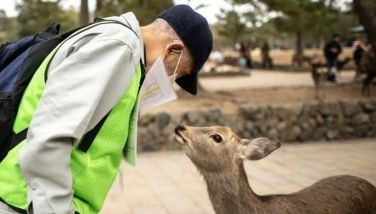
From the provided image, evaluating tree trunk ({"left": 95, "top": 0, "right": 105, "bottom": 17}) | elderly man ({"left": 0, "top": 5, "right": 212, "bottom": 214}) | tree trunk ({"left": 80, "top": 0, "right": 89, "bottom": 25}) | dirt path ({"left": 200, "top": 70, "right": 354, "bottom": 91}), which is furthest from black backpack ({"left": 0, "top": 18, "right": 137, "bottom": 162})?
dirt path ({"left": 200, "top": 70, "right": 354, "bottom": 91})

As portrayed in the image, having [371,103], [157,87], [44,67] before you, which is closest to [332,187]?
[157,87]

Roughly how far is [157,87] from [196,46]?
0.76 ft

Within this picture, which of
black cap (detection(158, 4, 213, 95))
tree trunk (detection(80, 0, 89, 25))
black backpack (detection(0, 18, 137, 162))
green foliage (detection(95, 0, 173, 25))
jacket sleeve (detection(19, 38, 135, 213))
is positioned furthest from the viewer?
tree trunk (detection(80, 0, 89, 25))

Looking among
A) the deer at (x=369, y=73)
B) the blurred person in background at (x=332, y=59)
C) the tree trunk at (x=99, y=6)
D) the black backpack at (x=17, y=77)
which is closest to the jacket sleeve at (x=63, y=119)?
the black backpack at (x=17, y=77)

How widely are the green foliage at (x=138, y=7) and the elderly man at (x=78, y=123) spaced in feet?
30.0

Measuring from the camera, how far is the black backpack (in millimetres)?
1790

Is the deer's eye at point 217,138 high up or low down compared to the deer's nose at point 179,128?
down

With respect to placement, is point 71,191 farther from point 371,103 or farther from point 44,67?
point 371,103

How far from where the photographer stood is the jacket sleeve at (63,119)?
1.64 metres

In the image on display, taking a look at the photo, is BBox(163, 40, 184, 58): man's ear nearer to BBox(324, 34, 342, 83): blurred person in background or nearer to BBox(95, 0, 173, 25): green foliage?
BBox(95, 0, 173, 25): green foliage

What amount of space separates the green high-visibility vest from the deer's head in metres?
1.51

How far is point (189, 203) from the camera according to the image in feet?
20.3

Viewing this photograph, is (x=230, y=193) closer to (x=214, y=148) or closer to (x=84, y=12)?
(x=214, y=148)

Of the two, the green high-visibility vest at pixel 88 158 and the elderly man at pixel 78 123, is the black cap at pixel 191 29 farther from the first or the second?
the green high-visibility vest at pixel 88 158
